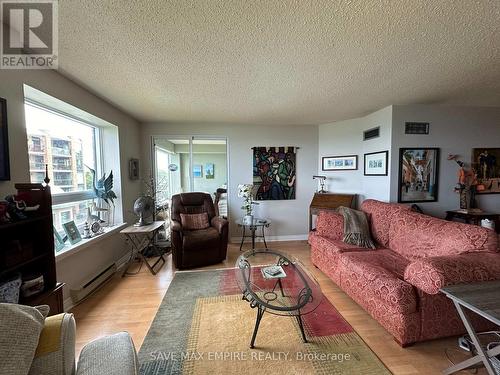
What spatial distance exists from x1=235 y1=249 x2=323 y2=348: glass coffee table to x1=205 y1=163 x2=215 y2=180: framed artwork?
2233 millimetres

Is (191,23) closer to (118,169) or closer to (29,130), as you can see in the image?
(29,130)

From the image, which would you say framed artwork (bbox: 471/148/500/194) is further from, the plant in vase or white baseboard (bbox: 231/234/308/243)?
the plant in vase

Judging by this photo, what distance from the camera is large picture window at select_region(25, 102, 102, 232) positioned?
2047 mm

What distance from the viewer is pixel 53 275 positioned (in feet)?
5.27

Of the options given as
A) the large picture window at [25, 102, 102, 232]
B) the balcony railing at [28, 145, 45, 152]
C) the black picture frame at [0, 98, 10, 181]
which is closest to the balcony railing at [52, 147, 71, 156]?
the large picture window at [25, 102, 102, 232]

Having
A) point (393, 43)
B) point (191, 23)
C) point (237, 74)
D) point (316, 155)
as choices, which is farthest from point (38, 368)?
point (316, 155)

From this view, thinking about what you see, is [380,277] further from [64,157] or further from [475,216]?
[64,157]

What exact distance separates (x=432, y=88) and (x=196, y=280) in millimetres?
3624

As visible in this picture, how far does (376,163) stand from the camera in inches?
132

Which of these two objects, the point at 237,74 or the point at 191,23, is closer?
the point at 191,23

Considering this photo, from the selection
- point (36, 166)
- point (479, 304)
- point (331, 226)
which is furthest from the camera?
point (331, 226)

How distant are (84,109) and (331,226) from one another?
331 centimetres

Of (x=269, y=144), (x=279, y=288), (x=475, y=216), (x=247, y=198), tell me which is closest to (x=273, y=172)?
(x=269, y=144)

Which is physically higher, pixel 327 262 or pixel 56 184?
pixel 56 184
